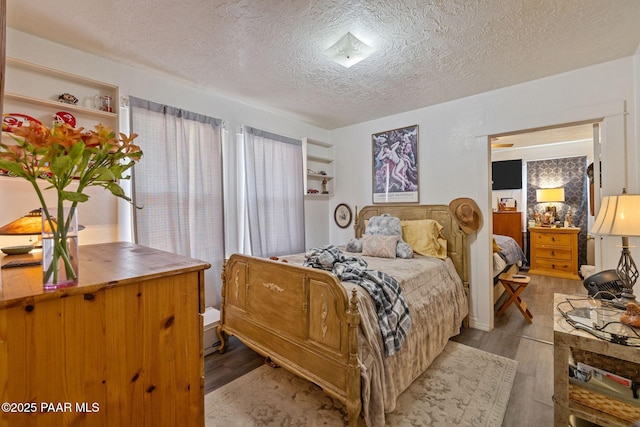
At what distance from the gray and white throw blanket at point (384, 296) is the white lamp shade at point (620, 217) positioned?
4.37ft

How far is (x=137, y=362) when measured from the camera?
82cm

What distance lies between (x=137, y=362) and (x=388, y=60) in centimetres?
257

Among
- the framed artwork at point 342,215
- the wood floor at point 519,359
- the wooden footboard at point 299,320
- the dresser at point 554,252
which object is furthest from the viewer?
the dresser at point 554,252

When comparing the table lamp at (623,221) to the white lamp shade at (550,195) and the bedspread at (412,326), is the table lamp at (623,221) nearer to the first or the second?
the bedspread at (412,326)

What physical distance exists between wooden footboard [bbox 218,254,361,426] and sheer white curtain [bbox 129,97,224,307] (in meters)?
0.54

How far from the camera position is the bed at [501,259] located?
340 cm

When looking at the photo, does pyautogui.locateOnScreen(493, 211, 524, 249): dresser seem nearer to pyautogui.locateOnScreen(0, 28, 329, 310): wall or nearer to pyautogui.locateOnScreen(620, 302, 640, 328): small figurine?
pyautogui.locateOnScreen(620, 302, 640, 328): small figurine

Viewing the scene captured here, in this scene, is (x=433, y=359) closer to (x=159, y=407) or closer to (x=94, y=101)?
(x=159, y=407)

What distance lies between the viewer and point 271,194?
3.49 metres

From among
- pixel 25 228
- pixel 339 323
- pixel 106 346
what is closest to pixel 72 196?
pixel 106 346

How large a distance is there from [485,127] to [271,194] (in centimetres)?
259

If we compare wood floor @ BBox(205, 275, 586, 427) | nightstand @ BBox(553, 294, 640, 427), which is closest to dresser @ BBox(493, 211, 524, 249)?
wood floor @ BBox(205, 275, 586, 427)

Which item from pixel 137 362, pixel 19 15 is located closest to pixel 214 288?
pixel 137 362

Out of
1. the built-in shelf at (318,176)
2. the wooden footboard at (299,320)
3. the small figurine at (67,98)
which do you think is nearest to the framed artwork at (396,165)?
the built-in shelf at (318,176)
